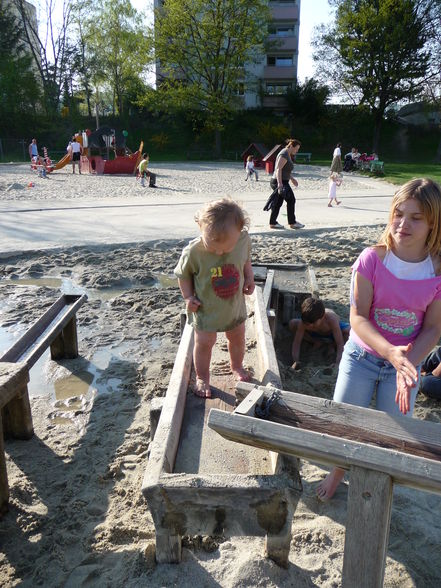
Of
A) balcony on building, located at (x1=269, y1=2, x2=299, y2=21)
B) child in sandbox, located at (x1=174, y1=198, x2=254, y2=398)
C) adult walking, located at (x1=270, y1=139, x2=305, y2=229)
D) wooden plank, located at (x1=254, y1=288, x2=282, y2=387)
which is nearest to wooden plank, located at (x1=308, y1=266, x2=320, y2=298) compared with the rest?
wooden plank, located at (x1=254, y1=288, x2=282, y2=387)

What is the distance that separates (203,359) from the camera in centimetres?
310

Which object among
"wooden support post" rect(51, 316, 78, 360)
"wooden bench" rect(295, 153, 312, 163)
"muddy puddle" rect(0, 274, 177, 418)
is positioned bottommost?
"muddy puddle" rect(0, 274, 177, 418)

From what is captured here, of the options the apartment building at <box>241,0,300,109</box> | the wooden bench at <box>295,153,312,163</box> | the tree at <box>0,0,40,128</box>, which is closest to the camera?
the wooden bench at <box>295,153,312,163</box>

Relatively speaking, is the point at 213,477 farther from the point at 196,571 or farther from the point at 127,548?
the point at 127,548

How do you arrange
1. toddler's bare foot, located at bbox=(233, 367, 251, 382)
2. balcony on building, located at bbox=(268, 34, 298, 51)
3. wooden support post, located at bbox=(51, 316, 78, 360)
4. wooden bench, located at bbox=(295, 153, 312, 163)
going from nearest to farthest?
toddler's bare foot, located at bbox=(233, 367, 251, 382), wooden support post, located at bbox=(51, 316, 78, 360), wooden bench, located at bbox=(295, 153, 312, 163), balcony on building, located at bbox=(268, 34, 298, 51)

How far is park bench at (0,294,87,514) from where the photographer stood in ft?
9.67

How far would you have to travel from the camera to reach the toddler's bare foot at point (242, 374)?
10.7ft

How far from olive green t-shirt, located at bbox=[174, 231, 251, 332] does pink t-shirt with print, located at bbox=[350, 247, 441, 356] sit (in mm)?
777

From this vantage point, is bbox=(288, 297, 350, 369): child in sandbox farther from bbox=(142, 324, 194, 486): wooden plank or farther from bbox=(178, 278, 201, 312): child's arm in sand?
bbox=(178, 278, 201, 312): child's arm in sand

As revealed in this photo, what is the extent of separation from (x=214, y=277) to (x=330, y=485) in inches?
53.3

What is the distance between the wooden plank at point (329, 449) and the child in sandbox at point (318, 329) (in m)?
2.80

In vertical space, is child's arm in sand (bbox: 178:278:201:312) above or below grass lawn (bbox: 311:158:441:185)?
below

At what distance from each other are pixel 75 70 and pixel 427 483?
49.5 m

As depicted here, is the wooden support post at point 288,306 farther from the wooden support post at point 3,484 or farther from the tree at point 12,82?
the tree at point 12,82
